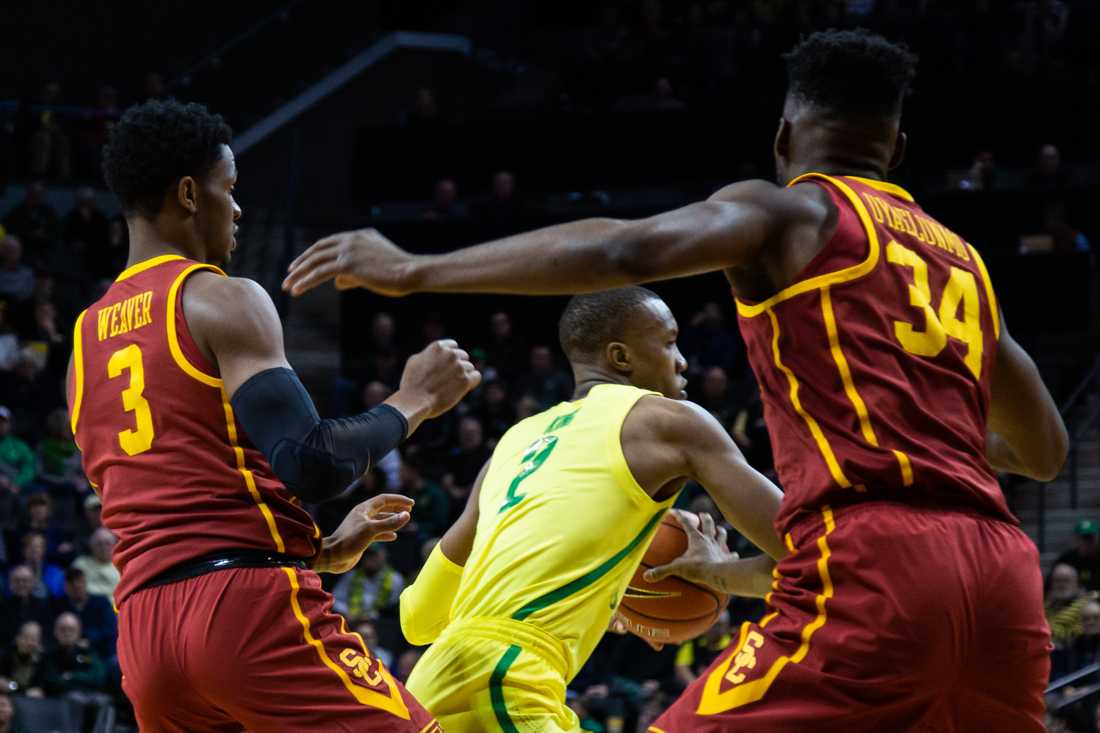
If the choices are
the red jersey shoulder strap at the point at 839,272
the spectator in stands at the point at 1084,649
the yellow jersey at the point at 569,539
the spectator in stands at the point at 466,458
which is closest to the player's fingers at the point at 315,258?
the red jersey shoulder strap at the point at 839,272

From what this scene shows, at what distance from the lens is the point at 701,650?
37.1ft

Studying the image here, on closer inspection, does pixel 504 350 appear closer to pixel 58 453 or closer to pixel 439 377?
pixel 58 453

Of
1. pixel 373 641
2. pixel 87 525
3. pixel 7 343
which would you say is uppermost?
pixel 7 343

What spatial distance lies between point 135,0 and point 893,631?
63.9 ft

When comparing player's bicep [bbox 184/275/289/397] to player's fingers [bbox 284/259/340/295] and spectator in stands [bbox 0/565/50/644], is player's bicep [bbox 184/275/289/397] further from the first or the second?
spectator in stands [bbox 0/565/50/644]

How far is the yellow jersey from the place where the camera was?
436cm

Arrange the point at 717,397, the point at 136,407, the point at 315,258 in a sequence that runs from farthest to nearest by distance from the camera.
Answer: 1. the point at 717,397
2. the point at 136,407
3. the point at 315,258

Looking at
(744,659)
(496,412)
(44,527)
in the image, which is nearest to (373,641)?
(44,527)

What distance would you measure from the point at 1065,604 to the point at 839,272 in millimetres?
8614

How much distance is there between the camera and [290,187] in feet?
61.5

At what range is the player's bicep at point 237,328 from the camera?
3.83 meters

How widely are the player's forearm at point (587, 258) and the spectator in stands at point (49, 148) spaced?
15.7 meters

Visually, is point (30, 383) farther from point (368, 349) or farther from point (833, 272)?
point (833, 272)

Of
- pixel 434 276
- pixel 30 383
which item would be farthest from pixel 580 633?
pixel 30 383
